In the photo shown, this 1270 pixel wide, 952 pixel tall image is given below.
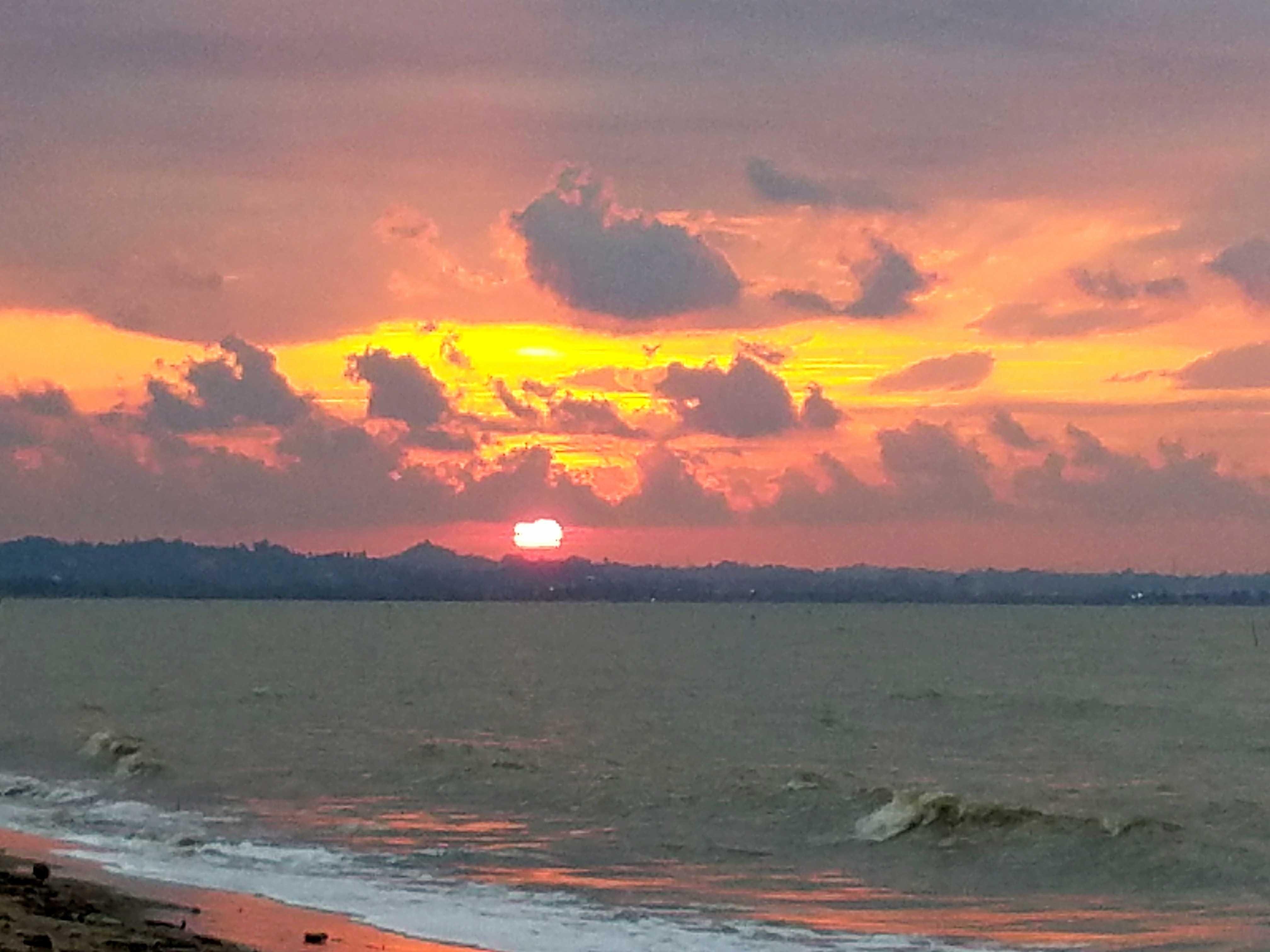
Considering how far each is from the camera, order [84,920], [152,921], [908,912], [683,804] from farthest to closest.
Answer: [683,804] < [908,912] < [152,921] < [84,920]

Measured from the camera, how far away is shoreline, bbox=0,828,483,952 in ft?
56.4

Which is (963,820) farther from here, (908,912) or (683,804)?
(908,912)

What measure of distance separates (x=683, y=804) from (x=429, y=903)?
12659 millimetres

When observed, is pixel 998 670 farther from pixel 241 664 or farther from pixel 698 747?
pixel 698 747

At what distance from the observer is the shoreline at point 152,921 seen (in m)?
17.2

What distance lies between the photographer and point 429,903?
927 inches

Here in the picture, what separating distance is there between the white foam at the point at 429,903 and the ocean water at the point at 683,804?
0.08 metres

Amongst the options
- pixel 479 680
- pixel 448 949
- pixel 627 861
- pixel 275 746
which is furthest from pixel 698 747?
pixel 479 680

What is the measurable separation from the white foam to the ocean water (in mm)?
79

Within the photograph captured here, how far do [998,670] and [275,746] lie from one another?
5940cm

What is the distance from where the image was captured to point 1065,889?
87.4 ft

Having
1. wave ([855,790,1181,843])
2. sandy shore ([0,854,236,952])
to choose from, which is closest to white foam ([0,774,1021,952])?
sandy shore ([0,854,236,952])

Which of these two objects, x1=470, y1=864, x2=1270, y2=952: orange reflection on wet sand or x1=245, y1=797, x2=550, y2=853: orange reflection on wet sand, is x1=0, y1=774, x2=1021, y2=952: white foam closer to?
x1=470, y1=864, x2=1270, y2=952: orange reflection on wet sand

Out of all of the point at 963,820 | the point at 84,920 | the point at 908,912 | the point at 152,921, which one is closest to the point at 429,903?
the point at 152,921
